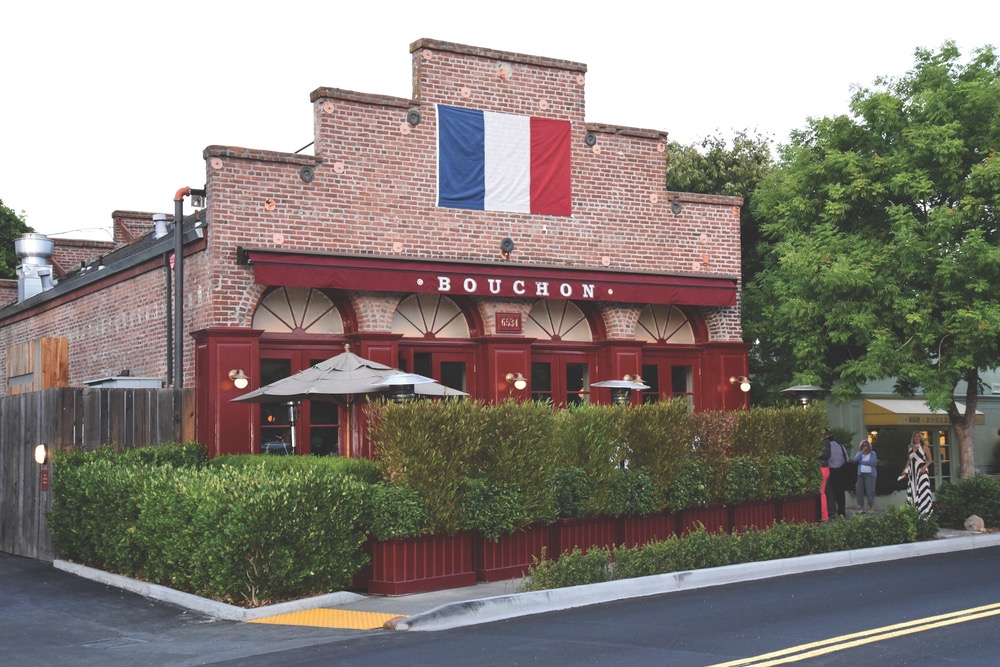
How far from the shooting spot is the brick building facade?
65.1 ft

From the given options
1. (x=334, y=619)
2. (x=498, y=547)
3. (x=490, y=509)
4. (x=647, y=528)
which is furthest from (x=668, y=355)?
(x=334, y=619)

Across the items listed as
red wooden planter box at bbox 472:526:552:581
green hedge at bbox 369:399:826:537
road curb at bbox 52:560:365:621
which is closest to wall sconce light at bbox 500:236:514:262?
green hedge at bbox 369:399:826:537

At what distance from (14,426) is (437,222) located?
8.03 metres

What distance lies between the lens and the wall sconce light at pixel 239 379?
63.5 feet

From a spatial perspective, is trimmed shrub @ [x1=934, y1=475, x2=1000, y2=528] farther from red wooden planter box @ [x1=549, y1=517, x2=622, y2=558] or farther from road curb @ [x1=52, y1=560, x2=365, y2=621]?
road curb @ [x1=52, y1=560, x2=365, y2=621]

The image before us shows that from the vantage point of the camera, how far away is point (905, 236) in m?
22.4

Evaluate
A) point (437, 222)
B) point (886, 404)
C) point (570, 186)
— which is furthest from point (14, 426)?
point (886, 404)

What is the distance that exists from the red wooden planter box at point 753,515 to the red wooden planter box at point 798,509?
0.72 feet

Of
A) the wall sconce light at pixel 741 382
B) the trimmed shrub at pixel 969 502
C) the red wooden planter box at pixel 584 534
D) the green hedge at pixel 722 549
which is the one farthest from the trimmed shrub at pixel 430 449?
the wall sconce light at pixel 741 382

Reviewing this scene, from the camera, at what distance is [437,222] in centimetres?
2166

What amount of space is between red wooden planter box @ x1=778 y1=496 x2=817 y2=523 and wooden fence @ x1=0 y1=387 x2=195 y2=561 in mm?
10012

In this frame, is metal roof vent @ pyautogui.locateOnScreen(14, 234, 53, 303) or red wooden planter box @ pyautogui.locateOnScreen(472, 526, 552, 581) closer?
red wooden planter box @ pyautogui.locateOnScreen(472, 526, 552, 581)

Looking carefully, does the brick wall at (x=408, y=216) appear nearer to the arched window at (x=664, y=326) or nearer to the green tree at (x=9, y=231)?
the arched window at (x=664, y=326)

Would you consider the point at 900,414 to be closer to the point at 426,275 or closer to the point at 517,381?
the point at 517,381
